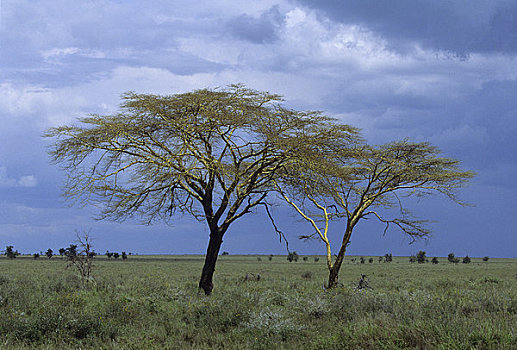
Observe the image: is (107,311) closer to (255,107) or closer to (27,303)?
(27,303)

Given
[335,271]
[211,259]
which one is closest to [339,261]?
[335,271]

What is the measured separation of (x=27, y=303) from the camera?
1392 centimetres

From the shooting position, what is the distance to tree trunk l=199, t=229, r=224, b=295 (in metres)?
20.8

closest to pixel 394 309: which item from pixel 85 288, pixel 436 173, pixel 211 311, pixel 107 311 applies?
pixel 211 311

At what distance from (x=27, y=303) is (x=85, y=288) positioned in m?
5.47

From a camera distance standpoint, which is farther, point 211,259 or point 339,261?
point 339,261

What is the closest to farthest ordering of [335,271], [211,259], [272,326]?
[272,326]
[211,259]
[335,271]

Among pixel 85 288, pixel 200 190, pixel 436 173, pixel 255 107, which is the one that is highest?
pixel 255 107

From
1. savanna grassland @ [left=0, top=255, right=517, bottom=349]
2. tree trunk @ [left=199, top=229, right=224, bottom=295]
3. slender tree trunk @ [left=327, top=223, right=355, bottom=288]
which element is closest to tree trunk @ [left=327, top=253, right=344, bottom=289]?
slender tree trunk @ [left=327, top=223, right=355, bottom=288]

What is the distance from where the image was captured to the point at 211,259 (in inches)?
819

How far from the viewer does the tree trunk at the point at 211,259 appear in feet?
→ 68.1

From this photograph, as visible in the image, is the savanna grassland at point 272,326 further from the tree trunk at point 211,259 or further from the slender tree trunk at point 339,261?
the slender tree trunk at point 339,261

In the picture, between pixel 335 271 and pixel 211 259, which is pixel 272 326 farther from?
pixel 335 271

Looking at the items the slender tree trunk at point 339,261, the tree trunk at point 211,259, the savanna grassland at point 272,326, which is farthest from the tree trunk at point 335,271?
the savanna grassland at point 272,326
